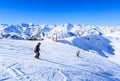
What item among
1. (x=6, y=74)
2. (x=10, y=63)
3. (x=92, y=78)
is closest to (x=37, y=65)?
(x=10, y=63)

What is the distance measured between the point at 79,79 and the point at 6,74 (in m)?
6.78

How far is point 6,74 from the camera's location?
16.5m

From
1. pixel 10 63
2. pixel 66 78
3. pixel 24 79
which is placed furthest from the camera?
pixel 10 63

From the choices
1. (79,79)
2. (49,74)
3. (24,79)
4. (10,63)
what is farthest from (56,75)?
(10,63)

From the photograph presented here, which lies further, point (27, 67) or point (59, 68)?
point (59, 68)

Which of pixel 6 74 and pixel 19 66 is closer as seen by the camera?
pixel 6 74

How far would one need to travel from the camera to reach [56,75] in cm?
1839

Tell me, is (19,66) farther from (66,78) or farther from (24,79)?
(66,78)

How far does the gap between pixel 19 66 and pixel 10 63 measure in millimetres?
1225

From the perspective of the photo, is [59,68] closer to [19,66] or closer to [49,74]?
[49,74]

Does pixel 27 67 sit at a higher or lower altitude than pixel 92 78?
higher

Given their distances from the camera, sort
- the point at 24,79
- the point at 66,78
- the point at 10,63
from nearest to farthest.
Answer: the point at 24,79
the point at 66,78
the point at 10,63

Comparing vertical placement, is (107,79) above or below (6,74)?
below

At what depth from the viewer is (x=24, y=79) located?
15969mm
